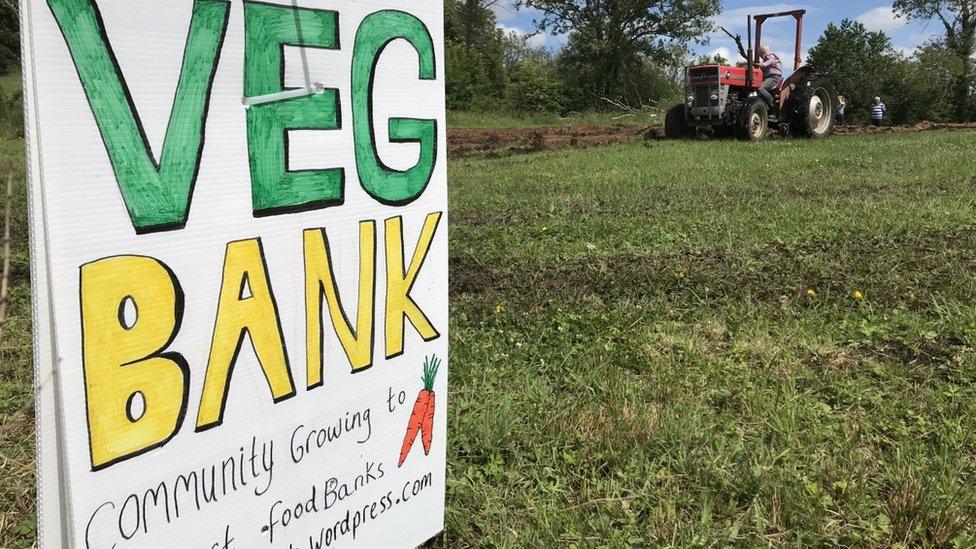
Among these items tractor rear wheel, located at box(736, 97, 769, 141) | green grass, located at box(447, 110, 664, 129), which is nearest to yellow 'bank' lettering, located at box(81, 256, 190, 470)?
tractor rear wheel, located at box(736, 97, 769, 141)

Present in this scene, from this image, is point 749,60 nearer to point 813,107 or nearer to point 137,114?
point 813,107

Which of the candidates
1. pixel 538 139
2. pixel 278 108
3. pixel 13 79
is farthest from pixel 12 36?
pixel 538 139

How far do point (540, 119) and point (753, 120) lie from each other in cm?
1289

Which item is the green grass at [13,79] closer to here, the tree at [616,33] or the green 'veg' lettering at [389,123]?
the green 'veg' lettering at [389,123]

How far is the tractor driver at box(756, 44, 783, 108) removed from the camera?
14055mm

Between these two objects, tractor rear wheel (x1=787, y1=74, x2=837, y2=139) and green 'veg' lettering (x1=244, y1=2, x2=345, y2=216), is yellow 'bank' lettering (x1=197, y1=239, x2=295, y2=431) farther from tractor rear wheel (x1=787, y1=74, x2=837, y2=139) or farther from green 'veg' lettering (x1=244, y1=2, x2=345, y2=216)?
tractor rear wheel (x1=787, y1=74, x2=837, y2=139)

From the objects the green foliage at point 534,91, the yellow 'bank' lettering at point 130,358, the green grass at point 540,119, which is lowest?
the yellow 'bank' lettering at point 130,358

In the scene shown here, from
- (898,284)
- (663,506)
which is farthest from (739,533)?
(898,284)

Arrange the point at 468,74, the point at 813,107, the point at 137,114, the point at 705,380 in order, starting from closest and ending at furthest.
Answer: the point at 137,114
the point at 705,380
the point at 813,107
the point at 468,74

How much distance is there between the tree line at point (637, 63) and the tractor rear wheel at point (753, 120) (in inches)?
571

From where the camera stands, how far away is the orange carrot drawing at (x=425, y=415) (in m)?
1.80

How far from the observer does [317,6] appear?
143 centimetres

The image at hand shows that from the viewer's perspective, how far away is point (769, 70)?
14438mm

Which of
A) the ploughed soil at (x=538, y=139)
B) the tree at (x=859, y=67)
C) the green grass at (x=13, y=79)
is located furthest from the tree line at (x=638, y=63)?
the green grass at (x=13, y=79)
